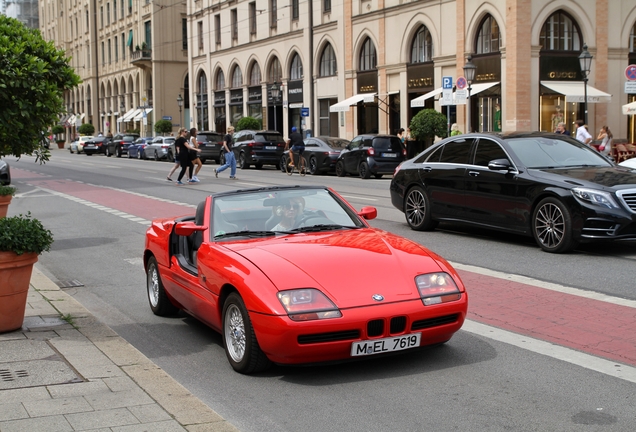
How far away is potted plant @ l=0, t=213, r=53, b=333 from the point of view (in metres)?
6.75

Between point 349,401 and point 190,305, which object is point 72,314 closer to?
point 190,305

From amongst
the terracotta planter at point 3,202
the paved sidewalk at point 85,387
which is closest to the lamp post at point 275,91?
the terracotta planter at point 3,202

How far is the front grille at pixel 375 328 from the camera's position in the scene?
215 inches

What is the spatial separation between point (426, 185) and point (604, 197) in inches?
136

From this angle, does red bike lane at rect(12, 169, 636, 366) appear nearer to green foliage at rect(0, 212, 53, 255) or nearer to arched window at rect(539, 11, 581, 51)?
Result: green foliage at rect(0, 212, 53, 255)

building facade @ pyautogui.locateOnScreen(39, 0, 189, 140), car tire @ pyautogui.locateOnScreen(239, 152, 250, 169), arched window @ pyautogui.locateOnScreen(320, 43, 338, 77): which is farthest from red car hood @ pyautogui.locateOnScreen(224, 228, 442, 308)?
building facade @ pyautogui.locateOnScreen(39, 0, 189, 140)

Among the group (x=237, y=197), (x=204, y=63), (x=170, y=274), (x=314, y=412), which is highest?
(x=204, y=63)

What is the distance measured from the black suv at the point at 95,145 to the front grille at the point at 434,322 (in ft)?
208

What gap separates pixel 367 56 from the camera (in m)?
46.4

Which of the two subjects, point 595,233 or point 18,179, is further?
point 18,179

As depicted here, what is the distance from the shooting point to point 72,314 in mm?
7789

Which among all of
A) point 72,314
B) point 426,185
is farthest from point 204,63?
point 72,314

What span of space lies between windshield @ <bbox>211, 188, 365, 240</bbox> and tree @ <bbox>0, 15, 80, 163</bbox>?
2.07 meters

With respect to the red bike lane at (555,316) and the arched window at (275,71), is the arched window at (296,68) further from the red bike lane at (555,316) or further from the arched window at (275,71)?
the red bike lane at (555,316)
